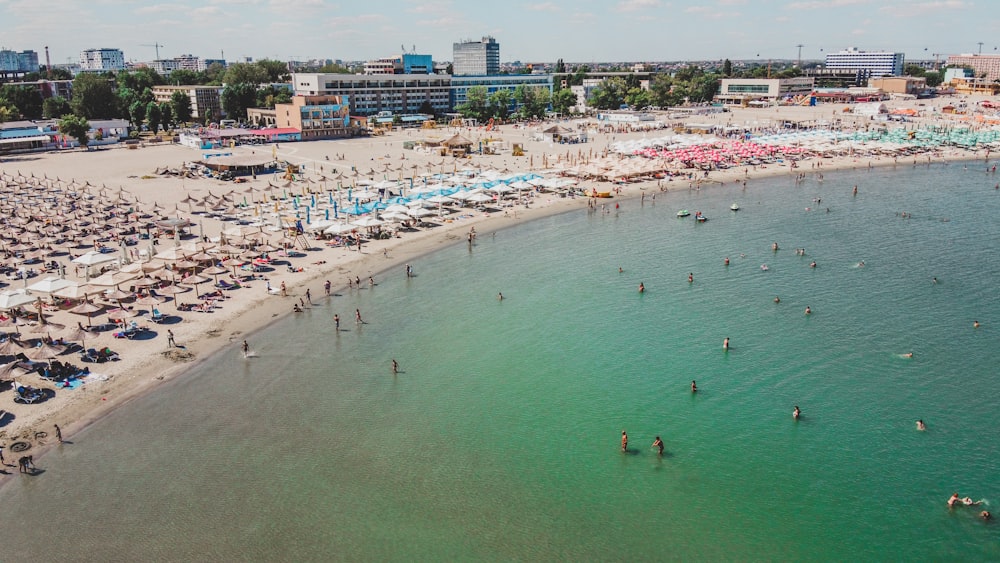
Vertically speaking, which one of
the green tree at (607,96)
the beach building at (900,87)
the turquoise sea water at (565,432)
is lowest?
the turquoise sea water at (565,432)

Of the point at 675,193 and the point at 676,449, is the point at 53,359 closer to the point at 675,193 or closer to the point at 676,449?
the point at 676,449

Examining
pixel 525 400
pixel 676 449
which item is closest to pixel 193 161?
pixel 525 400

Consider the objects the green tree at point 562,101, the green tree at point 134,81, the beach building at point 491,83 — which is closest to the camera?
the green tree at point 562,101

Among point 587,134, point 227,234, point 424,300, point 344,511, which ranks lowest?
point 344,511

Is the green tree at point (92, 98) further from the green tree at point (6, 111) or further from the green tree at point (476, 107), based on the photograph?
the green tree at point (476, 107)

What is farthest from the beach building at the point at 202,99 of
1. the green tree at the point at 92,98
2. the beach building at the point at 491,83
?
the beach building at the point at 491,83

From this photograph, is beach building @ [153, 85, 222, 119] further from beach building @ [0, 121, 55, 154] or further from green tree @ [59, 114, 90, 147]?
beach building @ [0, 121, 55, 154]
